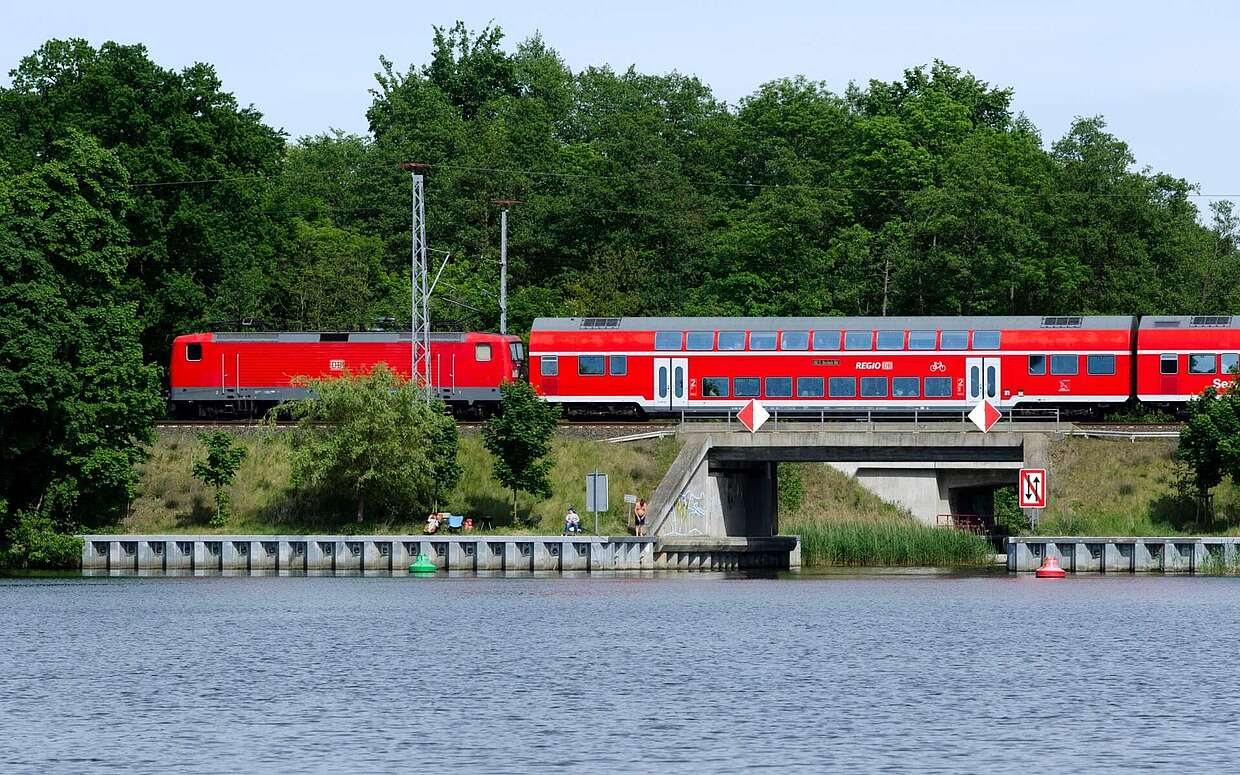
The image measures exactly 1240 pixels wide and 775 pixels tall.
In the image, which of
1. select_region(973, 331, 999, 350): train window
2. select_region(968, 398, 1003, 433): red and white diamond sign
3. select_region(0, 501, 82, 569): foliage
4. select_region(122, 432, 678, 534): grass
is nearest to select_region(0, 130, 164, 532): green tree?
select_region(0, 501, 82, 569): foliage

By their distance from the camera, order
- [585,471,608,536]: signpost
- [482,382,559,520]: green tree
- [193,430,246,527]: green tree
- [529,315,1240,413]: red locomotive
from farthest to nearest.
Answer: [529,315,1240,413]: red locomotive, [193,430,246,527]: green tree, [482,382,559,520]: green tree, [585,471,608,536]: signpost

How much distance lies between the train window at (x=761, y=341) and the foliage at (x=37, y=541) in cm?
3006

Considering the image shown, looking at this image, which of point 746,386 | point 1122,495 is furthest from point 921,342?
point 1122,495

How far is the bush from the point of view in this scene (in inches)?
2842

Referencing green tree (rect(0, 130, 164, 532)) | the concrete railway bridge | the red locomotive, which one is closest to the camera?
green tree (rect(0, 130, 164, 532))

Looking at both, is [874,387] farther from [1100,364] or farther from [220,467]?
[220,467]

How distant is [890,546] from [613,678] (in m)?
40.0

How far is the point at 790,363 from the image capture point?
8519cm

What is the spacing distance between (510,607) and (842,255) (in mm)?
56306

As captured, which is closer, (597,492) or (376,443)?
(597,492)

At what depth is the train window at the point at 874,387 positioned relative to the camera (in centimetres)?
8506

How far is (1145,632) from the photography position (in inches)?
2052

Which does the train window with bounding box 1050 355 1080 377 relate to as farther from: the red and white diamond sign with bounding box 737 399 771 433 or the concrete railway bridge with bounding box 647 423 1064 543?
the red and white diamond sign with bounding box 737 399 771 433

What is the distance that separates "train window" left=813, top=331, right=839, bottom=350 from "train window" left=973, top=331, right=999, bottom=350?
607 centimetres
